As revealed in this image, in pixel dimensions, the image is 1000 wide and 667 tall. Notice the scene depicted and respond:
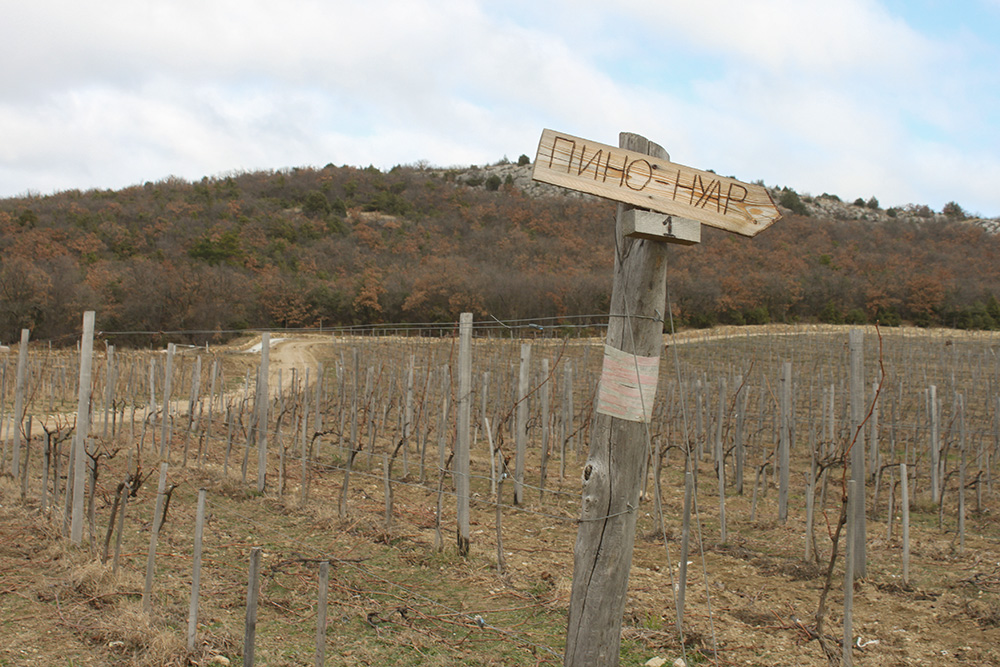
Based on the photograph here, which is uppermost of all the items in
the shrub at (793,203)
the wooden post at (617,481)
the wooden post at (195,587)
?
the shrub at (793,203)

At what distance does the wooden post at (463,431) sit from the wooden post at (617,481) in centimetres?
302

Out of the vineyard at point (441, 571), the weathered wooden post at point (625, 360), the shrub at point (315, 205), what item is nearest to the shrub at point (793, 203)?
the shrub at point (315, 205)

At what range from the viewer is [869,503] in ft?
26.1

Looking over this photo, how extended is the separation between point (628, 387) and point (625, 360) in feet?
0.28

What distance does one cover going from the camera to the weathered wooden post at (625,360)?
2064mm

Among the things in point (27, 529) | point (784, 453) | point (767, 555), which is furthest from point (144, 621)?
point (784, 453)

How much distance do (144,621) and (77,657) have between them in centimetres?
32

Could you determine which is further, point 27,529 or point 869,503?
point 869,503

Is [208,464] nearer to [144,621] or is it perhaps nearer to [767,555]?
[144,621]

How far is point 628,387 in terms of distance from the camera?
215 centimetres

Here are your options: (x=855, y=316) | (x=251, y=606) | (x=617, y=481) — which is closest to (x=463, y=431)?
(x=251, y=606)

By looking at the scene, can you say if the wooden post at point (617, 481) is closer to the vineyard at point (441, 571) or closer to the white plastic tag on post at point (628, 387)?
the white plastic tag on post at point (628, 387)

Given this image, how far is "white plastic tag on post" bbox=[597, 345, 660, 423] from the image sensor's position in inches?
84.4

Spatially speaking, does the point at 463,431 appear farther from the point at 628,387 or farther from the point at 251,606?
the point at 628,387
